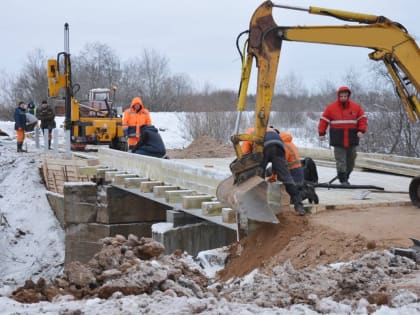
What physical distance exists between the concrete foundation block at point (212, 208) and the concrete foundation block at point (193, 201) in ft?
1.96

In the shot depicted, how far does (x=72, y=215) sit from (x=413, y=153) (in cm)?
1128

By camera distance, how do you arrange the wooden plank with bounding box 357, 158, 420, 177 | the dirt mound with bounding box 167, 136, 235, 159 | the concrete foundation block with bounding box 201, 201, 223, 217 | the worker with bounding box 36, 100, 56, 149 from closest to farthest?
the concrete foundation block with bounding box 201, 201, 223, 217
the wooden plank with bounding box 357, 158, 420, 177
the dirt mound with bounding box 167, 136, 235, 159
the worker with bounding box 36, 100, 56, 149

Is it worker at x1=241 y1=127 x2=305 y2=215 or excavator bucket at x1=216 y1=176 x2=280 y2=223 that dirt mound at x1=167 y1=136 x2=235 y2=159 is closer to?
worker at x1=241 y1=127 x2=305 y2=215

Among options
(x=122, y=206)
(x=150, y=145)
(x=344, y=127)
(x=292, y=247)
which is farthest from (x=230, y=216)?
(x=122, y=206)

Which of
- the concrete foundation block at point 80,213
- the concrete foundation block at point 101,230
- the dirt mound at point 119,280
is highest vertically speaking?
the dirt mound at point 119,280

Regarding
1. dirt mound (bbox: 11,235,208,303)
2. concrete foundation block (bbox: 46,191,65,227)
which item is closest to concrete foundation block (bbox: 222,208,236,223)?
dirt mound (bbox: 11,235,208,303)

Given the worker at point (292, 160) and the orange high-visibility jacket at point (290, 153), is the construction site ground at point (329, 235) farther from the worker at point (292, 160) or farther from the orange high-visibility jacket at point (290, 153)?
the orange high-visibility jacket at point (290, 153)

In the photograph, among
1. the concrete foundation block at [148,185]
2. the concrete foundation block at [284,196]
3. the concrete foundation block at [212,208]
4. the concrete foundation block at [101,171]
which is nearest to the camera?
the concrete foundation block at [284,196]

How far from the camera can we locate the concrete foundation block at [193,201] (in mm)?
9297

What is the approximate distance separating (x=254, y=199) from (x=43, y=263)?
9.13 meters

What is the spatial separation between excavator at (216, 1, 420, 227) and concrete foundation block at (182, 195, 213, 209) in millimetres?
1571

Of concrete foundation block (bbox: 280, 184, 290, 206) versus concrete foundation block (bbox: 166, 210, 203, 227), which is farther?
concrete foundation block (bbox: 166, 210, 203, 227)

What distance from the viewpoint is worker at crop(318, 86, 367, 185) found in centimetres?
1070

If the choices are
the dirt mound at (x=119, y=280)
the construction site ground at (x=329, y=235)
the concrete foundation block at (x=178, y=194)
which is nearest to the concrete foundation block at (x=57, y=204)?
the concrete foundation block at (x=178, y=194)
